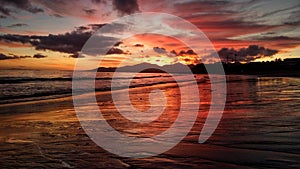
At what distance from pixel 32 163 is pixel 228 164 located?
12.3 ft

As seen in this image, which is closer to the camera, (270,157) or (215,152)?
(270,157)

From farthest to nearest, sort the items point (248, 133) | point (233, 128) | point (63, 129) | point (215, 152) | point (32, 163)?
point (63, 129) → point (233, 128) → point (248, 133) → point (215, 152) → point (32, 163)

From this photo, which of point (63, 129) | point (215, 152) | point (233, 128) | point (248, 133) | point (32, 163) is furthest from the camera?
point (63, 129)

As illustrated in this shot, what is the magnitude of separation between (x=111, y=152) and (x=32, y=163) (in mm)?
1637

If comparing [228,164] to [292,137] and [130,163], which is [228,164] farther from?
[292,137]

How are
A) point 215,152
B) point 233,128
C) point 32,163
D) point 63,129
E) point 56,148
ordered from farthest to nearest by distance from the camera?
1. point 63,129
2. point 233,128
3. point 56,148
4. point 215,152
5. point 32,163

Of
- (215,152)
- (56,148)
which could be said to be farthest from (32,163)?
(215,152)

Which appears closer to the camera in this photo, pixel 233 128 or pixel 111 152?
pixel 111 152

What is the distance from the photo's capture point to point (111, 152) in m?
6.79

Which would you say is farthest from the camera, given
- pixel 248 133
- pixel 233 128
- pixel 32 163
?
pixel 233 128

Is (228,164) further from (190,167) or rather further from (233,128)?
(233,128)

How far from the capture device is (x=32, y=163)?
19.8 ft

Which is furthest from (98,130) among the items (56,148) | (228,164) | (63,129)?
(228,164)

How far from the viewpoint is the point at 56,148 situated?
7.23 m
